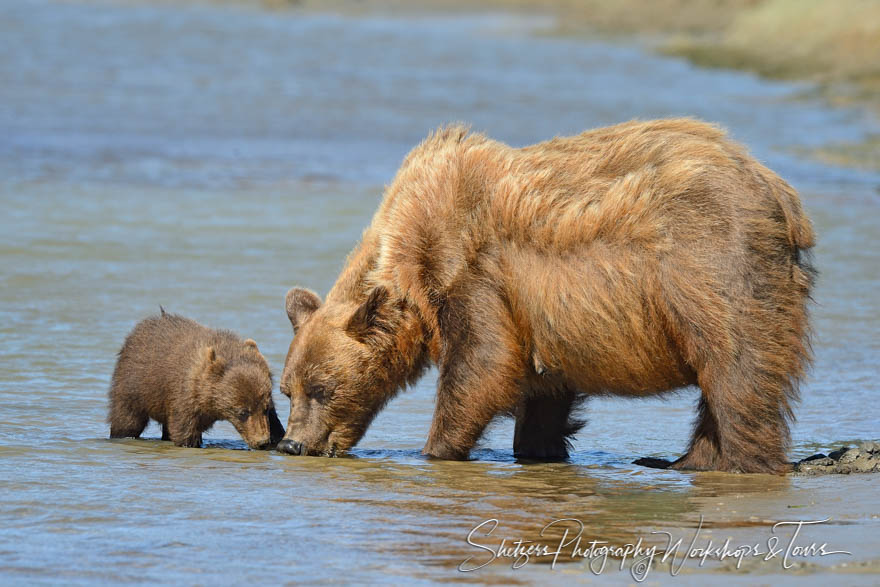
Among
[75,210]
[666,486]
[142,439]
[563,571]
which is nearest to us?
[563,571]

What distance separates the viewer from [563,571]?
5.48m

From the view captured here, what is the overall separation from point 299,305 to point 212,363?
2.63 ft

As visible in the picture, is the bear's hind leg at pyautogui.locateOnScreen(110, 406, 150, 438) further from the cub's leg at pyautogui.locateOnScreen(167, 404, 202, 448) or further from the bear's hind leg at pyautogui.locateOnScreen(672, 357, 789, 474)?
the bear's hind leg at pyautogui.locateOnScreen(672, 357, 789, 474)

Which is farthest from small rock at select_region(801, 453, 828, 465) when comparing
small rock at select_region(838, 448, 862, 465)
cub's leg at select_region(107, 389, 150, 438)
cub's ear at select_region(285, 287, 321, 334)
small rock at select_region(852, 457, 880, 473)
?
cub's leg at select_region(107, 389, 150, 438)

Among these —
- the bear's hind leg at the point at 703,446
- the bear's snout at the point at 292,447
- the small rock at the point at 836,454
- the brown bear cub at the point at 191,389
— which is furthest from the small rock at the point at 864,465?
the brown bear cub at the point at 191,389

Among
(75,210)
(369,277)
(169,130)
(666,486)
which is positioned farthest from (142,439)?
(169,130)

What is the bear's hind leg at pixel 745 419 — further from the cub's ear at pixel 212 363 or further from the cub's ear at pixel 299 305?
the cub's ear at pixel 212 363

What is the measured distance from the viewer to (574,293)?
23.9 feet

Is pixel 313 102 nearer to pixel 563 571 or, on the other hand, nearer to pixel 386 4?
pixel 563 571

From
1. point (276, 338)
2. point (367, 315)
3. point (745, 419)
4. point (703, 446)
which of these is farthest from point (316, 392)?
point (276, 338)

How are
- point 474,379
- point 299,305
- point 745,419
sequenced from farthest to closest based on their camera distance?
point 299,305 < point 474,379 < point 745,419

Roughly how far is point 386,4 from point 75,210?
51280 mm

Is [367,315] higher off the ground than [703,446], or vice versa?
[367,315]

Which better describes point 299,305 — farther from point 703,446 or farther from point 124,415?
point 703,446
